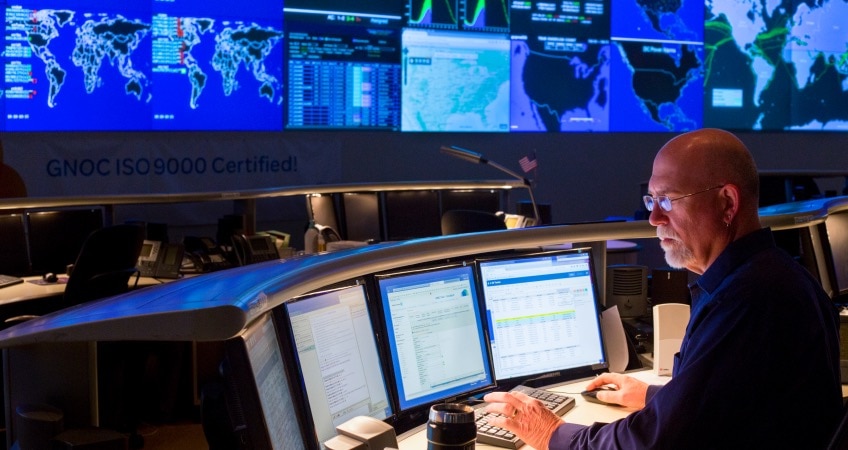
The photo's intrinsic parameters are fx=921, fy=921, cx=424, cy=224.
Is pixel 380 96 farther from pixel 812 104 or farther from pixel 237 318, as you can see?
pixel 237 318

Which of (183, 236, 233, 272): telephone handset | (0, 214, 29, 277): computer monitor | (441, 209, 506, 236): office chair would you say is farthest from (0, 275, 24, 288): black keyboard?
(441, 209, 506, 236): office chair

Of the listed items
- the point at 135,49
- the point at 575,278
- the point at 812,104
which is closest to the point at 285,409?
the point at 575,278

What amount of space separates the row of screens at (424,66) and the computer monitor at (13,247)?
1591 mm

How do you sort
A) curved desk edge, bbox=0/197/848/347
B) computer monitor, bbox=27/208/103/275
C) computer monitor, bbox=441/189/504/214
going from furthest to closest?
computer monitor, bbox=441/189/504/214 < computer monitor, bbox=27/208/103/275 < curved desk edge, bbox=0/197/848/347

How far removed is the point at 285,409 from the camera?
147 centimetres

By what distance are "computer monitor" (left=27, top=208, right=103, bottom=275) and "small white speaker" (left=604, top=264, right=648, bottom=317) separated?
299 centimetres

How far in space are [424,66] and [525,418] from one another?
5625 millimetres

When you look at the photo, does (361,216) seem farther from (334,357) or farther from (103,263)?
(334,357)

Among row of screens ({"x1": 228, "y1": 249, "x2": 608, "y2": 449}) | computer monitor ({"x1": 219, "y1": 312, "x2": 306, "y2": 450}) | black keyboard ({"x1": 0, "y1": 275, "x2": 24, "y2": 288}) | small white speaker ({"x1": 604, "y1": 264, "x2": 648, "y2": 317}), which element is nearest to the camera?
computer monitor ({"x1": 219, "y1": 312, "x2": 306, "y2": 450})

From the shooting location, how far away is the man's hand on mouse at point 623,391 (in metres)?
→ 2.22

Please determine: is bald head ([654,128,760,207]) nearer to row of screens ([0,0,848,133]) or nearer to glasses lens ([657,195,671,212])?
glasses lens ([657,195,671,212])

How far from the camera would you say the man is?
158 cm

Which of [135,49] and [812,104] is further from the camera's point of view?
[812,104]

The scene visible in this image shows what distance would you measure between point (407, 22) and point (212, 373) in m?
3.52
